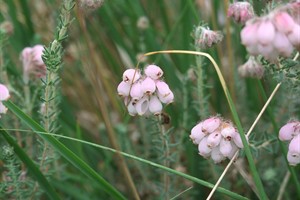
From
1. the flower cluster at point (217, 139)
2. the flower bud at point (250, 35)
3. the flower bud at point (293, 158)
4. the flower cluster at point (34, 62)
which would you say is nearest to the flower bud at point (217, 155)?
the flower cluster at point (217, 139)

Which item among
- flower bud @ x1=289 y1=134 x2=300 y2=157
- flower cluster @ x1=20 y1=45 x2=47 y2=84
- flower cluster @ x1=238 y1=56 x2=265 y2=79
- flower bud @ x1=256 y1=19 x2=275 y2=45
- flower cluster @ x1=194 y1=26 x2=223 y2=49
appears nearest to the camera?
flower bud @ x1=256 y1=19 x2=275 y2=45

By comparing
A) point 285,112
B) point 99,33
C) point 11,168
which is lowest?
point 285,112

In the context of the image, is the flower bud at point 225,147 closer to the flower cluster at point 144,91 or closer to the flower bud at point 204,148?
the flower bud at point 204,148

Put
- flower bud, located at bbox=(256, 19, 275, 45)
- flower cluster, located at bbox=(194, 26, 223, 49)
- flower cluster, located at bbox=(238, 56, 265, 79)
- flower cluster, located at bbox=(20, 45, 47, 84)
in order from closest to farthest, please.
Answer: flower bud, located at bbox=(256, 19, 275, 45) < flower cluster, located at bbox=(194, 26, 223, 49) < flower cluster, located at bbox=(238, 56, 265, 79) < flower cluster, located at bbox=(20, 45, 47, 84)

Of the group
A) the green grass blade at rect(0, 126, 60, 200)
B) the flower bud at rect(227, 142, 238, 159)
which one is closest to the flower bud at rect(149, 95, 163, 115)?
the flower bud at rect(227, 142, 238, 159)

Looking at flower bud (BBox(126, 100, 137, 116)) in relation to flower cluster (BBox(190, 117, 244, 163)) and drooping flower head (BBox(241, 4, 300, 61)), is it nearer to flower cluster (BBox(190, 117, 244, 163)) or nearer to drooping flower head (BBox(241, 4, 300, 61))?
flower cluster (BBox(190, 117, 244, 163))

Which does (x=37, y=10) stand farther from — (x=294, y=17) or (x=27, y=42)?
(x=294, y=17)

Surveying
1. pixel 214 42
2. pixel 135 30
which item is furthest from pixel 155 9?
pixel 214 42

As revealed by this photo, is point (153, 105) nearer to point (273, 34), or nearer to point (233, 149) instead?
point (233, 149)
